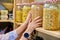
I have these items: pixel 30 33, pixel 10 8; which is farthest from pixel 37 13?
pixel 10 8

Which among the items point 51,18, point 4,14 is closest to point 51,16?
point 51,18

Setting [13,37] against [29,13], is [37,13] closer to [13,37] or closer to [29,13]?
[29,13]

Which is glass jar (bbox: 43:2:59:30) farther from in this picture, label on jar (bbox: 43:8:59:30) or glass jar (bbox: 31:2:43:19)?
glass jar (bbox: 31:2:43:19)

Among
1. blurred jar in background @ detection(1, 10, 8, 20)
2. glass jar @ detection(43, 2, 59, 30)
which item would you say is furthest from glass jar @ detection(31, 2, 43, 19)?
blurred jar in background @ detection(1, 10, 8, 20)

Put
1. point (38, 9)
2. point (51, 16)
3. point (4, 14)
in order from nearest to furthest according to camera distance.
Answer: point (51, 16) → point (38, 9) → point (4, 14)

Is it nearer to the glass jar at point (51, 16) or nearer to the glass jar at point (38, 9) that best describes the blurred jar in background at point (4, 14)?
the glass jar at point (38, 9)

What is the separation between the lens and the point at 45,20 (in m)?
0.84

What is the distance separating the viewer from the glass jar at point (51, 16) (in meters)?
0.80

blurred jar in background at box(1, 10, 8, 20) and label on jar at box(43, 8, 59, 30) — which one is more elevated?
blurred jar in background at box(1, 10, 8, 20)

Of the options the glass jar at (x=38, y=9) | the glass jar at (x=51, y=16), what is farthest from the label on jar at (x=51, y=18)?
the glass jar at (x=38, y=9)

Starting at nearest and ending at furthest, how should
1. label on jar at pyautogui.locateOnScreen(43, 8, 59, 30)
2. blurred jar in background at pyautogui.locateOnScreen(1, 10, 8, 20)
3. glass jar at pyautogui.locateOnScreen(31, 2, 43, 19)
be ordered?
label on jar at pyautogui.locateOnScreen(43, 8, 59, 30), glass jar at pyautogui.locateOnScreen(31, 2, 43, 19), blurred jar in background at pyautogui.locateOnScreen(1, 10, 8, 20)

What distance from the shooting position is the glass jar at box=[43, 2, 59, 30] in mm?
804

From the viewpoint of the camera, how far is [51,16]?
80 centimetres

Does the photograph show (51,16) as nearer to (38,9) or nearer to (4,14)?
(38,9)
